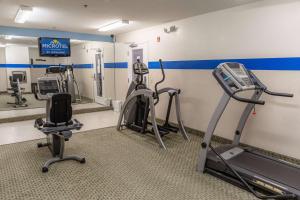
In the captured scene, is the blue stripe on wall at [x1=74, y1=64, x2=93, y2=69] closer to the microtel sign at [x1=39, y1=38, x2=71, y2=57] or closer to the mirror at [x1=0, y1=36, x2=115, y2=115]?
the mirror at [x1=0, y1=36, x2=115, y2=115]

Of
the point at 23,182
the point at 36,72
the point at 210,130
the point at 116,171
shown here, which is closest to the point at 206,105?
the point at 210,130

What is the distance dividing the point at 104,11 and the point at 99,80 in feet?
12.4

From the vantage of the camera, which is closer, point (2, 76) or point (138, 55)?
point (138, 55)

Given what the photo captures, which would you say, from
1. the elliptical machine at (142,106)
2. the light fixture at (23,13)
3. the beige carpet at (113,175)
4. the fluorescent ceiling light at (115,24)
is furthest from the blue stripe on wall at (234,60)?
the light fixture at (23,13)

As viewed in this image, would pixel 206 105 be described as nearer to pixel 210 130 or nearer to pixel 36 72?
pixel 210 130

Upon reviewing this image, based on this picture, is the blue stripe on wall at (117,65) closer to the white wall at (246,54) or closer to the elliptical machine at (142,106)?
the white wall at (246,54)

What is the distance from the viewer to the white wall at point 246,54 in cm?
321

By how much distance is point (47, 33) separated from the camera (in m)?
5.88

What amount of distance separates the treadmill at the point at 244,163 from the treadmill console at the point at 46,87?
104 inches

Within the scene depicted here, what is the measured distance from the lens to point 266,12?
11.1 ft

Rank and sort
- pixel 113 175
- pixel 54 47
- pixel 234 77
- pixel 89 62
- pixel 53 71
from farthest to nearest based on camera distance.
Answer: pixel 89 62
pixel 53 71
pixel 54 47
pixel 113 175
pixel 234 77

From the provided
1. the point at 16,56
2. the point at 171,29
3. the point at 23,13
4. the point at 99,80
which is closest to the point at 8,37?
the point at 16,56

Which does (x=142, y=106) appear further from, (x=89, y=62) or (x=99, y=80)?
(x=89, y=62)

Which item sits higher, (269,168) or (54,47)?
(54,47)
